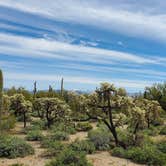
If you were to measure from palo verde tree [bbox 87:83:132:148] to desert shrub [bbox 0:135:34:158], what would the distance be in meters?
3.85

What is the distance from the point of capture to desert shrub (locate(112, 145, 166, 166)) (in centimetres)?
1345

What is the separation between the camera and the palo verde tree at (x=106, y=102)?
648 inches

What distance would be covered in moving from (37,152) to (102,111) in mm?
4135

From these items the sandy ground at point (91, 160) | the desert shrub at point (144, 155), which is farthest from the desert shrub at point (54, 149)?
the desert shrub at point (144, 155)

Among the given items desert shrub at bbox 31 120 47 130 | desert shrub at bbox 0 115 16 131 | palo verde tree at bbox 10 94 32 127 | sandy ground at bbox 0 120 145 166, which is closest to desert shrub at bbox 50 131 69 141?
sandy ground at bbox 0 120 145 166

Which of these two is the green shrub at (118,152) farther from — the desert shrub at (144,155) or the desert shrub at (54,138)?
the desert shrub at (54,138)

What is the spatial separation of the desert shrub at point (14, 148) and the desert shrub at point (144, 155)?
394 centimetres

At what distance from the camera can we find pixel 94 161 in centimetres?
1377

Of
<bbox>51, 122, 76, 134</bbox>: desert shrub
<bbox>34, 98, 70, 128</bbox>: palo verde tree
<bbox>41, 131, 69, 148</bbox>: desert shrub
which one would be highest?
<bbox>34, 98, 70, 128</bbox>: palo verde tree

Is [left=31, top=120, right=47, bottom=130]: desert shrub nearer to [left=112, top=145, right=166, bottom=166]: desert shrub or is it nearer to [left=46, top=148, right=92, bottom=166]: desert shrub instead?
[left=112, top=145, right=166, bottom=166]: desert shrub

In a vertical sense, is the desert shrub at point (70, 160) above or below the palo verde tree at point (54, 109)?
below

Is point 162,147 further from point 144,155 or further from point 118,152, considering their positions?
point 118,152

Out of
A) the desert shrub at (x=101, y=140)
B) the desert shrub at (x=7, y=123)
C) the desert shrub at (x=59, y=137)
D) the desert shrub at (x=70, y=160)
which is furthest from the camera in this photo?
the desert shrub at (x=7, y=123)

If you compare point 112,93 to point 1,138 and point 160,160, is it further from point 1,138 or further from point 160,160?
point 1,138
